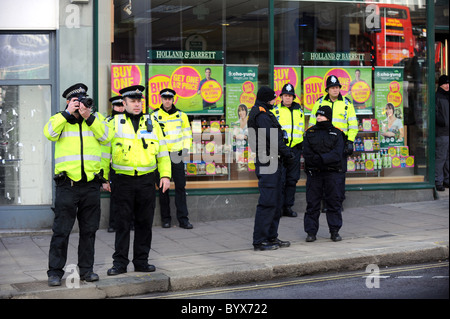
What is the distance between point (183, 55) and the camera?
38.4 ft

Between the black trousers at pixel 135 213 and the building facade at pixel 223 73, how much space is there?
3211mm

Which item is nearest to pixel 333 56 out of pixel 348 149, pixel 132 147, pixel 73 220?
pixel 348 149

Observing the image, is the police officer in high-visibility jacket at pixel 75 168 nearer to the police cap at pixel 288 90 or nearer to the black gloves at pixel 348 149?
the black gloves at pixel 348 149

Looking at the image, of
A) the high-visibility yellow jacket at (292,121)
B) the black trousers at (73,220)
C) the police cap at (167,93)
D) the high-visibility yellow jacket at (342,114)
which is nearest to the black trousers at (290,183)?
the high-visibility yellow jacket at (292,121)

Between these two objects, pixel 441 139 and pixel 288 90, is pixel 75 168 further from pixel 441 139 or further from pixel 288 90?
pixel 441 139

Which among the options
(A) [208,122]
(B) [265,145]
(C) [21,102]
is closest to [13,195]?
(C) [21,102]

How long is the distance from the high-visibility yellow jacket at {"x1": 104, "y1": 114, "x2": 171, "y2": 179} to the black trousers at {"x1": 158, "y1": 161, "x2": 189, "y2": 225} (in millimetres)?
3145

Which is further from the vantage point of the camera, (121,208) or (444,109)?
(444,109)

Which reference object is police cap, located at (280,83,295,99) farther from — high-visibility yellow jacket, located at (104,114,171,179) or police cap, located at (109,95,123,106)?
high-visibility yellow jacket, located at (104,114,171,179)

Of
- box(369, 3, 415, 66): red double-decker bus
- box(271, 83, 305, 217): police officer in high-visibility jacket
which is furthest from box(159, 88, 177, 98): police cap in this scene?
box(369, 3, 415, 66): red double-decker bus

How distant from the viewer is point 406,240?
30.7 feet

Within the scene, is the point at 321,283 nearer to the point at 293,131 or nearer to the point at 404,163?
the point at 293,131

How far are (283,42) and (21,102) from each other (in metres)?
4.42

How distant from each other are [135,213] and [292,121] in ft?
14.5
